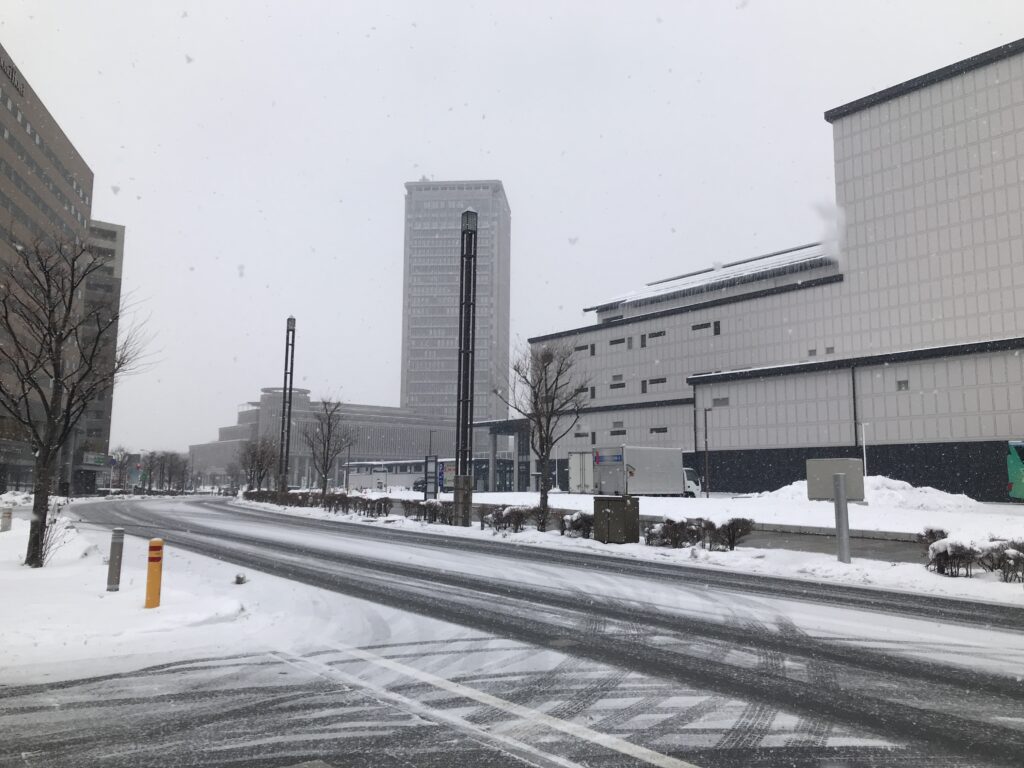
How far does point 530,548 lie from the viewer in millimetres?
18922

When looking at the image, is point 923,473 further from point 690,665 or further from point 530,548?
point 690,665

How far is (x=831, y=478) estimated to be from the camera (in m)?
15.9

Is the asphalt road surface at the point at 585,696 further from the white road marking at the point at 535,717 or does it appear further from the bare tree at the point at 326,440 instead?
the bare tree at the point at 326,440

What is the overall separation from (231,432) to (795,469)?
177785mm

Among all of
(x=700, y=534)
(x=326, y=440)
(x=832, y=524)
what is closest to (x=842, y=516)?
(x=700, y=534)

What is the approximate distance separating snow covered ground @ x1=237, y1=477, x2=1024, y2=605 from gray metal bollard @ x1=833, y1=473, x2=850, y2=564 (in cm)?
28

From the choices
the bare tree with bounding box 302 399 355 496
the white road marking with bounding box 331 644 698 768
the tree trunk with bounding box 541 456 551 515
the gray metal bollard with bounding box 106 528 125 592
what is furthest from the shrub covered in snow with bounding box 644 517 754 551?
the bare tree with bounding box 302 399 355 496

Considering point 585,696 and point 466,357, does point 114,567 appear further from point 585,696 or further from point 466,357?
point 466,357

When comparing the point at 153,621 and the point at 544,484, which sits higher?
the point at 544,484

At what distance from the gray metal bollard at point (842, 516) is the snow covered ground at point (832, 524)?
28 cm

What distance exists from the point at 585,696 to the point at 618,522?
46.8 ft

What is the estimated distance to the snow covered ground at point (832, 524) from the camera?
12820 mm

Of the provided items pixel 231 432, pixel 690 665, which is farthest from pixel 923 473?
pixel 231 432

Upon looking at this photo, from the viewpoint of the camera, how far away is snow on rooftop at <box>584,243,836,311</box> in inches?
2395
